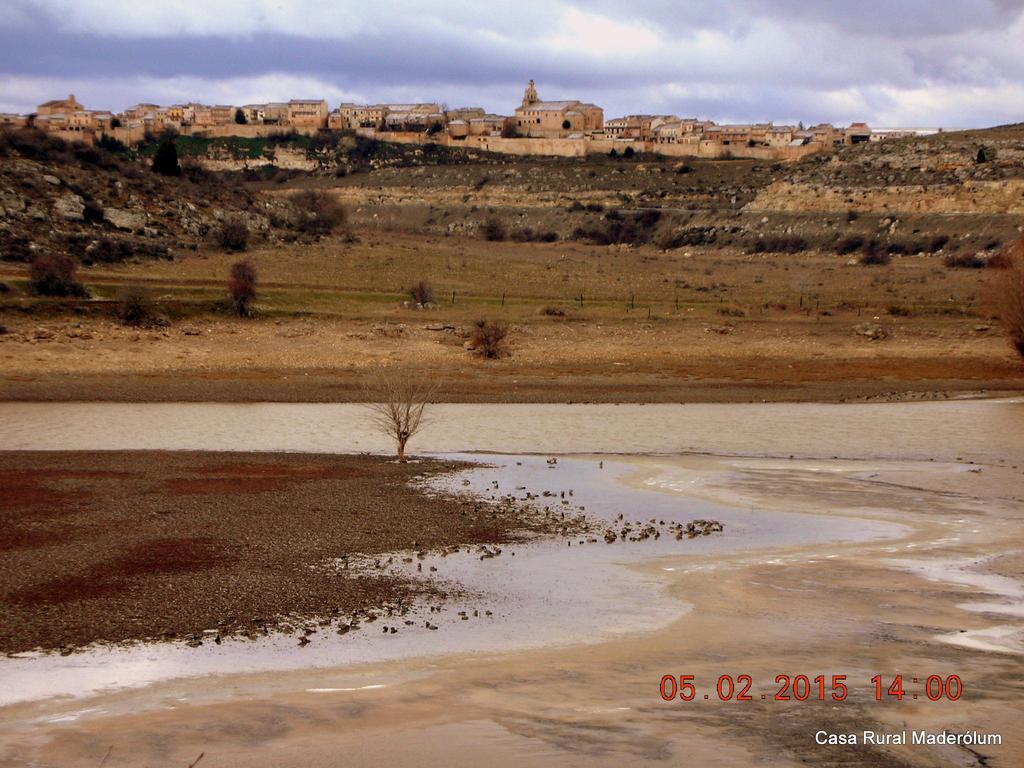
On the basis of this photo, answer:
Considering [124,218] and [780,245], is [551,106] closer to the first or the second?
[780,245]

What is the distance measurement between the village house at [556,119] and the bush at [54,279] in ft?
399

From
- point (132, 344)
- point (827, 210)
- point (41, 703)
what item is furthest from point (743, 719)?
point (827, 210)

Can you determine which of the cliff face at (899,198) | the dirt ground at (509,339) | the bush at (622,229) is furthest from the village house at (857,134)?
the dirt ground at (509,339)

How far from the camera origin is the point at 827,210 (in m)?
91.1

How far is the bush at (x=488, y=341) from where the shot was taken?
3988cm

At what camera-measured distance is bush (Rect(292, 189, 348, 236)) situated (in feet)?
217

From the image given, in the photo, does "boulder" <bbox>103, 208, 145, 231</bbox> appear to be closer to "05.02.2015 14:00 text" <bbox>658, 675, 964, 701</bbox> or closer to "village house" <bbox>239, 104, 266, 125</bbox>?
"05.02.2015 14:00 text" <bbox>658, 675, 964, 701</bbox>

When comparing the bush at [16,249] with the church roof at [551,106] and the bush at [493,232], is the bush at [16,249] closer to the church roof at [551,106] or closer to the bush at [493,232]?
the bush at [493,232]

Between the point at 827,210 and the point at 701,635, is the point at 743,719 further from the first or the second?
the point at 827,210

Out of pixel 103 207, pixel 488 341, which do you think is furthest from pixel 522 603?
pixel 103 207

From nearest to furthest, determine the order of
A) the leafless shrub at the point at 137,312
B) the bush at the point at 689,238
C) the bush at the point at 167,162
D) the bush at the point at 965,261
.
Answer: the leafless shrub at the point at 137,312, the bush at the point at 965,261, the bush at the point at 167,162, the bush at the point at 689,238

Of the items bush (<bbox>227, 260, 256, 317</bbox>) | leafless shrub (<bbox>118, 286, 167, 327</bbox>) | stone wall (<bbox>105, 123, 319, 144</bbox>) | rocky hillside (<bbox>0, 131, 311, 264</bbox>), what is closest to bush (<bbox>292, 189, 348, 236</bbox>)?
rocky hillside (<bbox>0, 131, 311, 264</bbox>)

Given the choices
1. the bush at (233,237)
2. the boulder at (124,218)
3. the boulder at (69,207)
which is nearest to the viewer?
the boulder at (69,207)

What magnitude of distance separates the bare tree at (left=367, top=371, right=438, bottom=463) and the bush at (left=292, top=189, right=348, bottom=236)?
3076 cm
